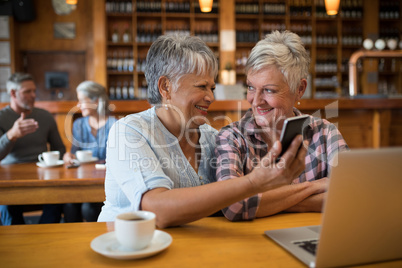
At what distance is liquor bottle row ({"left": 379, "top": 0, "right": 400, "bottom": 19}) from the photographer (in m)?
7.06

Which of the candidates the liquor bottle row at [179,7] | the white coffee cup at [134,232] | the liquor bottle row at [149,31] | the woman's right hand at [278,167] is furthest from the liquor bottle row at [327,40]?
the white coffee cup at [134,232]

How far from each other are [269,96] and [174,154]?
1.43 feet

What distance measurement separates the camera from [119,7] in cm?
635

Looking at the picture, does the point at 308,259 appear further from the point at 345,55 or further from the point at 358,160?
the point at 345,55

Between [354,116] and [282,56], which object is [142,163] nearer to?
[282,56]

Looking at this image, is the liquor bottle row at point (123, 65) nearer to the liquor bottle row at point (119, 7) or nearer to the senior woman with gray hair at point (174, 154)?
the liquor bottle row at point (119, 7)

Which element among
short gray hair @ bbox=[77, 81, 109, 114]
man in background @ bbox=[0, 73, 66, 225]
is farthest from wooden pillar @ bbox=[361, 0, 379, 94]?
man in background @ bbox=[0, 73, 66, 225]

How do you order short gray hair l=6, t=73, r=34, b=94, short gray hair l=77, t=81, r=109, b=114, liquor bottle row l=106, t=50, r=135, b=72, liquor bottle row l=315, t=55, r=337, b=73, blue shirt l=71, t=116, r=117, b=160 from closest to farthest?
blue shirt l=71, t=116, r=117, b=160 < short gray hair l=6, t=73, r=34, b=94 < short gray hair l=77, t=81, r=109, b=114 < liquor bottle row l=106, t=50, r=135, b=72 < liquor bottle row l=315, t=55, r=337, b=73

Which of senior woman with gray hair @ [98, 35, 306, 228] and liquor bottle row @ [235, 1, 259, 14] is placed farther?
liquor bottle row @ [235, 1, 259, 14]

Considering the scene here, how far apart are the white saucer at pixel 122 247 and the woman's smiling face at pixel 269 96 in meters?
0.73

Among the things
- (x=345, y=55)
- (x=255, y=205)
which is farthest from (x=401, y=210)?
(x=345, y=55)

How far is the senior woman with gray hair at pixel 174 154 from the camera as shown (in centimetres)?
100

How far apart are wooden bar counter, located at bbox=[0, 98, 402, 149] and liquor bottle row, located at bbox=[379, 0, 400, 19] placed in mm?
3848

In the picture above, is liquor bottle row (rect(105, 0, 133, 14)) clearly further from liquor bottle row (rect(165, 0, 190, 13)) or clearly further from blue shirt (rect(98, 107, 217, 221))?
blue shirt (rect(98, 107, 217, 221))
